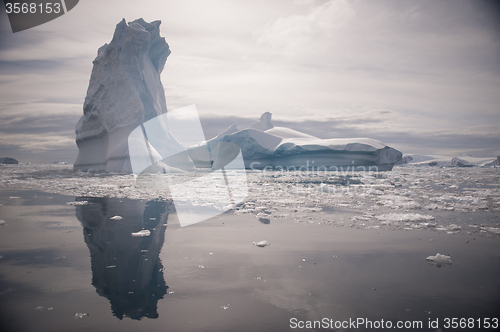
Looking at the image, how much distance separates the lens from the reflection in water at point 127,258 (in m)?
1.89

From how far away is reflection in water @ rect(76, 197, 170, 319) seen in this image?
1887 mm

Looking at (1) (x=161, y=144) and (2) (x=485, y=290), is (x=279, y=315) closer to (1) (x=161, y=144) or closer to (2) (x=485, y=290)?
(2) (x=485, y=290)

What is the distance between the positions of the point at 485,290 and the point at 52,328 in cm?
280

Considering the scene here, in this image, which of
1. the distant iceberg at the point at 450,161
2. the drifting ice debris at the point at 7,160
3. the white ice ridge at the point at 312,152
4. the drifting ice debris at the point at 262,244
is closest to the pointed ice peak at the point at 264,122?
the white ice ridge at the point at 312,152

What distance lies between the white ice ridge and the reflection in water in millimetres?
24823

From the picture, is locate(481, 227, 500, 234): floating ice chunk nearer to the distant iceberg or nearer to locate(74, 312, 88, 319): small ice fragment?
locate(74, 312, 88, 319): small ice fragment

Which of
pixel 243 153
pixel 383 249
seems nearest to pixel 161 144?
pixel 243 153

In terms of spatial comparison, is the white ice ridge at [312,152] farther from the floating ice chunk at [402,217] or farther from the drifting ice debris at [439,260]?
the drifting ice debris at [439,260]

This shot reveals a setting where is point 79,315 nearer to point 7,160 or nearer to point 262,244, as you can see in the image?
Result: point 262,244

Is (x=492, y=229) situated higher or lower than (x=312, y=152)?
lower

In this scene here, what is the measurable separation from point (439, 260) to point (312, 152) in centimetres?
2715

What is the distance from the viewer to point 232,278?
2.27 metres

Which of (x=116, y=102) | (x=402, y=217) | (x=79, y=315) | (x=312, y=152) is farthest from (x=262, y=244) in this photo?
(x=312, y=152)

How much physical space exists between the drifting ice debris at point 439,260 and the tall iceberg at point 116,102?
672 inches
